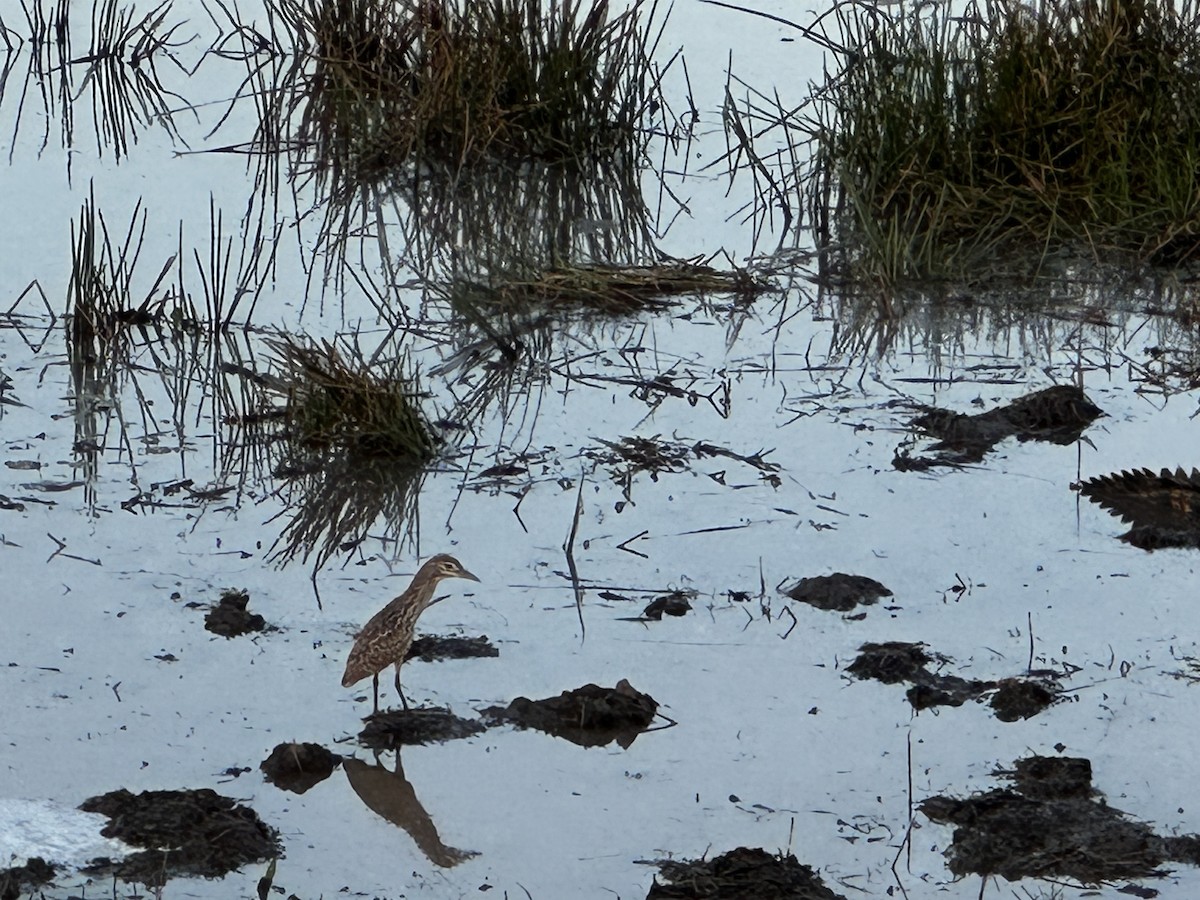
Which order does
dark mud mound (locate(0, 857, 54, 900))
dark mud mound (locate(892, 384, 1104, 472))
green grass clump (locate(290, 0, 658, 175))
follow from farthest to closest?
green grass clump (locate(290, 0, 658, 175)) < dark mud mound (locate(892, 384, 1104, 472)) < dark mud mound (locate(0, 857, 54, 900))

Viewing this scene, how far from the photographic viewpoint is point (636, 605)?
181 inches

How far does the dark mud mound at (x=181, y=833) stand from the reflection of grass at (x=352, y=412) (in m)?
1.82

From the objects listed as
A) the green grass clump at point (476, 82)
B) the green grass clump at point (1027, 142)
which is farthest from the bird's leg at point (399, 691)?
the green grass clump at point (476, 82)

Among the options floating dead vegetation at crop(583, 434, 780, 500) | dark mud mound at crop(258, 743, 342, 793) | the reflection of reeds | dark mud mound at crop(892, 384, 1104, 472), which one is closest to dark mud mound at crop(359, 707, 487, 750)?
dark mud mound at crop(258, 743, 342, 793)

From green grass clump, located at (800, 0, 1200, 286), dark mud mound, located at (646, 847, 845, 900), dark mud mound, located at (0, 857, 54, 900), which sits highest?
green grass clump, located at (800, 0, 1200, 286)

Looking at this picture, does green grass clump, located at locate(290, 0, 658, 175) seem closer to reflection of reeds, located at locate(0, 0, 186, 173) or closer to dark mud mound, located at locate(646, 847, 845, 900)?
reflection of reeds, located at locate(0, 0, 186, 173)

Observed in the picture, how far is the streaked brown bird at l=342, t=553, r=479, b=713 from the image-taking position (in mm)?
4031

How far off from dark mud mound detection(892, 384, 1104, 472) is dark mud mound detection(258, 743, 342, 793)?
2.16 m

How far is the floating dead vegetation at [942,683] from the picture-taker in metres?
4.14

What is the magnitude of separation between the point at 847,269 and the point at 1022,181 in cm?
76

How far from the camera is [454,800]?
3.79 meters

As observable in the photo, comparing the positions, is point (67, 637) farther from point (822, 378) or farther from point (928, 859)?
point (822, 378)

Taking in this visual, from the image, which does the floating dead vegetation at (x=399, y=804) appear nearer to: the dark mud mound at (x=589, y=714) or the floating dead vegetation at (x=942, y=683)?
the dark mud mound at (x=589, y=714)

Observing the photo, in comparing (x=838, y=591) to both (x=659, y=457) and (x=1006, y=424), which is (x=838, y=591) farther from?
(x=1006, y=424)
